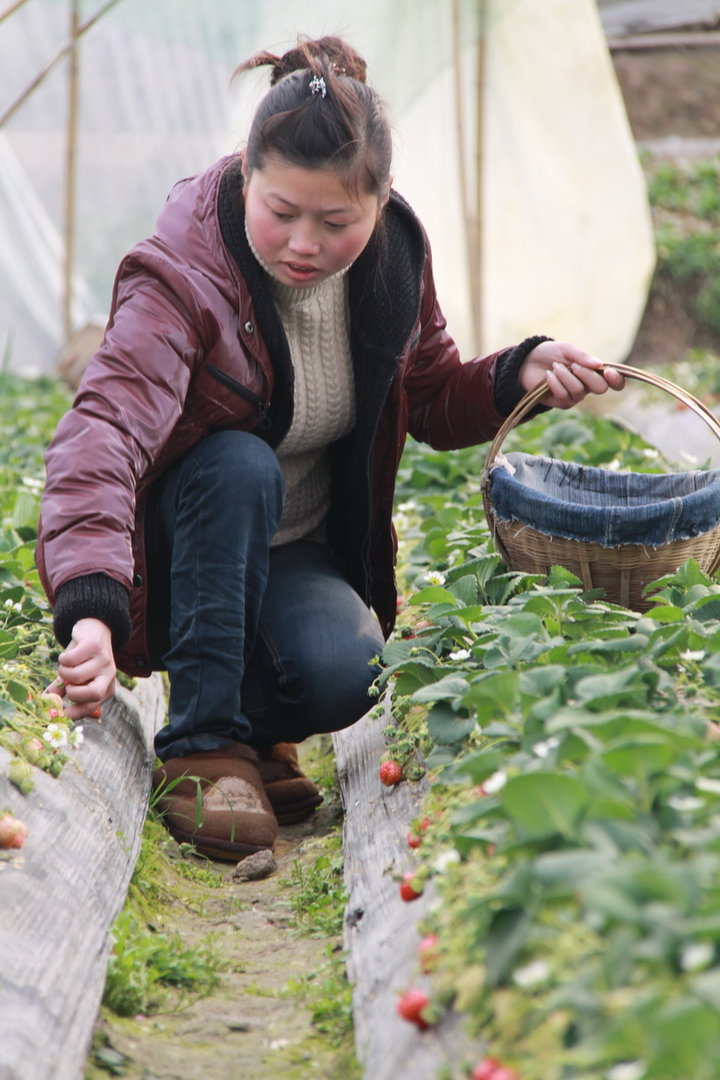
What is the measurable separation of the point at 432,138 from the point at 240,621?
495cm

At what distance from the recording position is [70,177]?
6.73 meters

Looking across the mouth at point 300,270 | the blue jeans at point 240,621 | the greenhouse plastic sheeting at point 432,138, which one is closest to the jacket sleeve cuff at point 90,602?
the blue jeans at point 240,621

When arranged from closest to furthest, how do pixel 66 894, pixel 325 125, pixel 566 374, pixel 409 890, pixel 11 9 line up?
pixel 409 890
pixel 66 894
pixel 325 125
pixel 566 374
pixel 11 9

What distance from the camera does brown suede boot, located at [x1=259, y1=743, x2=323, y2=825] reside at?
243 centimetres

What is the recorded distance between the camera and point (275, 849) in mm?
2297

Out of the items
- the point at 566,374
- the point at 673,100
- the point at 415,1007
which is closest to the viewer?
the point at 415,1007

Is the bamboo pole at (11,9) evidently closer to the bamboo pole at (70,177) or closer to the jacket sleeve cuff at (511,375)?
the jacket sleeve cuff at (511,375)

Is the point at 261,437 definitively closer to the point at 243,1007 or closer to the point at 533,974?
the point at 243,1007

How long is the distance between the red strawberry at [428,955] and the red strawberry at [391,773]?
2.10 ft

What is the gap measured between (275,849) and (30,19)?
5.46 metres

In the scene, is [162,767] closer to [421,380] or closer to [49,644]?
[49,644]

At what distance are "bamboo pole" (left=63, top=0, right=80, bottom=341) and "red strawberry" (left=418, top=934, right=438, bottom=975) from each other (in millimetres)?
5909

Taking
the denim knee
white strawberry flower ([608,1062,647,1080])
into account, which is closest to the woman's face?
the denim knee

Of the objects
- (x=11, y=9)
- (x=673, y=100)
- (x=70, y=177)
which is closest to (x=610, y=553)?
(x=11, y=9)
